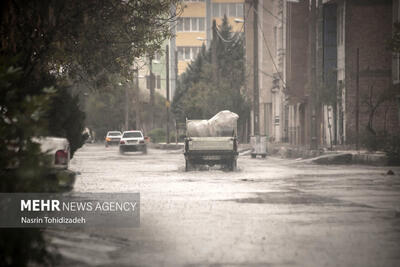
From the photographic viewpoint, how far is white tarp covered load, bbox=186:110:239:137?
37688mm

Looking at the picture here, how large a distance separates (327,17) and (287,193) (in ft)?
118

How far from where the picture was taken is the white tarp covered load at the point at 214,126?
37688 millimetres

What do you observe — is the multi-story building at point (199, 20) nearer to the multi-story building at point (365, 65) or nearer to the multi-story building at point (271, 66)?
the multi-story building at point (271, 66)

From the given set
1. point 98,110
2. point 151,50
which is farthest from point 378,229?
point 98,110

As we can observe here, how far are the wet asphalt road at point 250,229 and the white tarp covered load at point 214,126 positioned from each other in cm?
1474

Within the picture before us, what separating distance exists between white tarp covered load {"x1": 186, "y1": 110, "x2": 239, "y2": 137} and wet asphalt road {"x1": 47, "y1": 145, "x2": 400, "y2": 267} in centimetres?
1474

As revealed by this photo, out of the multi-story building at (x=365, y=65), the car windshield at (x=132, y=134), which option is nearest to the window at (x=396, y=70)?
the multi-story building at (x=365, y=65)

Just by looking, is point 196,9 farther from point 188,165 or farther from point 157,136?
point 188,165

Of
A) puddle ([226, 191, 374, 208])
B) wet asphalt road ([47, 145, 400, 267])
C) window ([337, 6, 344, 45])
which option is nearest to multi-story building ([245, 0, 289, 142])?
window ([337, 6, 344, 45])

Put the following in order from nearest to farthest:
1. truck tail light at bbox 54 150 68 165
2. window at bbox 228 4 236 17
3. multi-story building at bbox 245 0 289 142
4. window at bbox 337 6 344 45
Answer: truck tail light at bbox 54 150 68 165
window at bbox 337 6 344 45
multi-story building at bbox 245 0 289 142
window at bbox 228 4 236 17

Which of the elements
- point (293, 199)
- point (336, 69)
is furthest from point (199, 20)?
point (293, 199)

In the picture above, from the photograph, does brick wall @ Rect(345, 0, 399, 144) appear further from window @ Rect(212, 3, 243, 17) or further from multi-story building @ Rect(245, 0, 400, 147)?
window @ Rect(212, 3, 243, 17)

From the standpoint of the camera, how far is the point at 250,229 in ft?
40.6

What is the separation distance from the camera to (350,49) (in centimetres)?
5022
